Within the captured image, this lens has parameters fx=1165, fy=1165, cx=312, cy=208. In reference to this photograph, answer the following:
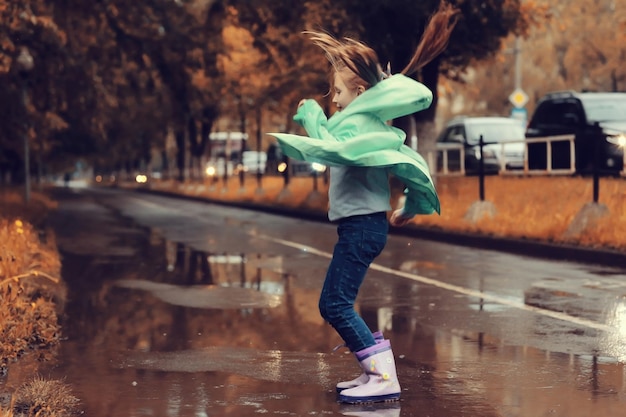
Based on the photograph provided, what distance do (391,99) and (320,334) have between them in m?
3.26

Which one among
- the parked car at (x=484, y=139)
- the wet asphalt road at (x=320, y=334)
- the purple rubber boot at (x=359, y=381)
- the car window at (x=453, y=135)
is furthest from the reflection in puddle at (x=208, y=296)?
the car window at (x=453, y=135)

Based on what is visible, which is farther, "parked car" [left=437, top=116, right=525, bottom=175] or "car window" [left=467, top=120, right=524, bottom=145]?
"car window" [left=467, top=120, right=524, bottom=145]

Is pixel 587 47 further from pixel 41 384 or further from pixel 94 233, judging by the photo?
pixel 41 384

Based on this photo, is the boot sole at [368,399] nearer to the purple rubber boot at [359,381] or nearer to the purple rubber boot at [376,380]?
the purple rubber boot at [376,380]

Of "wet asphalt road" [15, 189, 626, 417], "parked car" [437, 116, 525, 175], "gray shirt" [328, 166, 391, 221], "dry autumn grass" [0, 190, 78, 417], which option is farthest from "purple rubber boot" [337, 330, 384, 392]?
"parked car" [437, 116, 525, 175]

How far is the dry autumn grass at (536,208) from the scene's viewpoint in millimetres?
16891

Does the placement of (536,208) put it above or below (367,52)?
below

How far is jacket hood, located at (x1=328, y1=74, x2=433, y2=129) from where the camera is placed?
6.69 meters

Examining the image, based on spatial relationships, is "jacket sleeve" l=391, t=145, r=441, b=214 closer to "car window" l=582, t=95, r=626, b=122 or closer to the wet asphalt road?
the wet asphalt road

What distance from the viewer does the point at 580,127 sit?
2412 cm

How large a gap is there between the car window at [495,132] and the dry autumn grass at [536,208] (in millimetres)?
3233

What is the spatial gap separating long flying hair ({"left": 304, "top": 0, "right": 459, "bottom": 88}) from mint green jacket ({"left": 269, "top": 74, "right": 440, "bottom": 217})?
0.09 m

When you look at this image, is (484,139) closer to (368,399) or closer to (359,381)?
(359,381)

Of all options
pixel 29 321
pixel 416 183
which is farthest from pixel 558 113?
pixel 416 183
